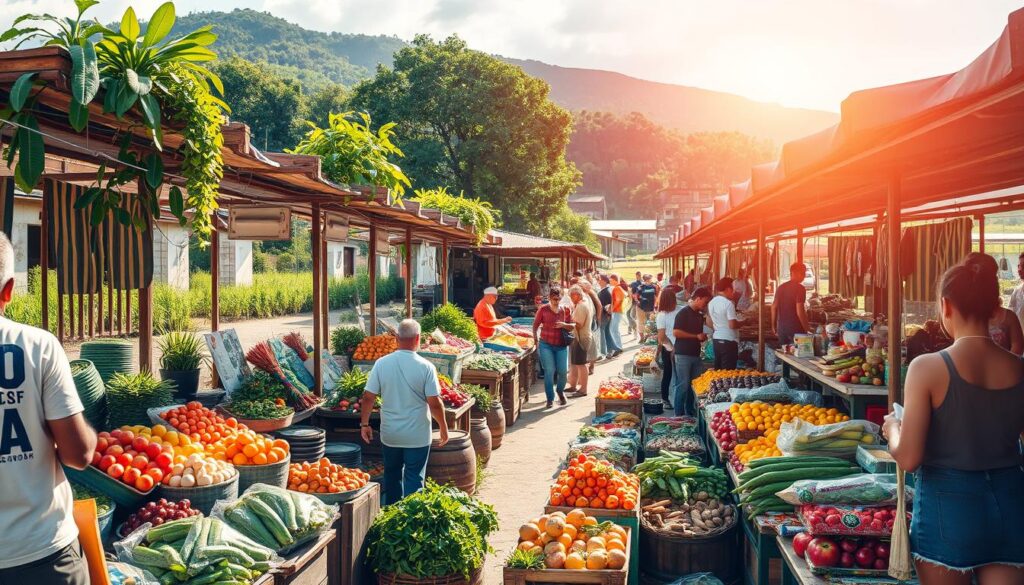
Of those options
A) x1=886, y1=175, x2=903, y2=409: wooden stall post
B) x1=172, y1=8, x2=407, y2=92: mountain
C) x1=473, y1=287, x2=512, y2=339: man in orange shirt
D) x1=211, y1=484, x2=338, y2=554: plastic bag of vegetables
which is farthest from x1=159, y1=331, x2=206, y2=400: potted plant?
x1=172, y1=8, x2=407, y2=92: mountain

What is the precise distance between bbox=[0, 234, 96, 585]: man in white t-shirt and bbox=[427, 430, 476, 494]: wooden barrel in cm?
424

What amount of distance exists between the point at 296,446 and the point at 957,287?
4595 mm

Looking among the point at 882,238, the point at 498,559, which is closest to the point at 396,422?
the point at 498,559

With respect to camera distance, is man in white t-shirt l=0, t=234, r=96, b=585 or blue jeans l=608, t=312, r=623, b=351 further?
blue jeans l=608, t=312, r=623, b=351

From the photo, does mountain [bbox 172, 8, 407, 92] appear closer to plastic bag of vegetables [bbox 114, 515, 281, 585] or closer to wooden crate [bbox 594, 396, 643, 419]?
wooden crate [bbox 594, 396, 643, 419]

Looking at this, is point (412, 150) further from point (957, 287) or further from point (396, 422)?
point (957, 287)

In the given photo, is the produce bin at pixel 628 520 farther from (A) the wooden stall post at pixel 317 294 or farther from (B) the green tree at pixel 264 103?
(B) the green tree at pixel 264 103

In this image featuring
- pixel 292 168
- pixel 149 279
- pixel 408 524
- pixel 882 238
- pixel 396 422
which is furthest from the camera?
pixel 882 238

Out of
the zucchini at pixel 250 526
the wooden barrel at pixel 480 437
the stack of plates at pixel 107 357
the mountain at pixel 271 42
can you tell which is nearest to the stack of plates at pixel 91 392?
the stack of plates at pixel 107 357

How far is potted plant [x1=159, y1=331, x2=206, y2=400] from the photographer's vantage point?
265 inches

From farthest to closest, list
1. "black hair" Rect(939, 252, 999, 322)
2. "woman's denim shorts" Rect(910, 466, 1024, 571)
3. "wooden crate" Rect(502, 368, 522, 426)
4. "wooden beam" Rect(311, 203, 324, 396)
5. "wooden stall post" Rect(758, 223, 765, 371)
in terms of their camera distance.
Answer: "wooden crate" Rect(502, 368, 522, 426) < "wooden stall post" Rect(758, 223, 765, 371) < "wooden beam" Rect(311, 203, 324, 396) < "black hair" Rect(939, 252, 999, 322) < "woman's denim shorts" Rect(910, 466, 1024, 571)

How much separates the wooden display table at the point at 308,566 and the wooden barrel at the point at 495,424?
477 centimetres

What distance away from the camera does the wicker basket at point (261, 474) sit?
504 cm

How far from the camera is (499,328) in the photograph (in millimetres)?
13672
